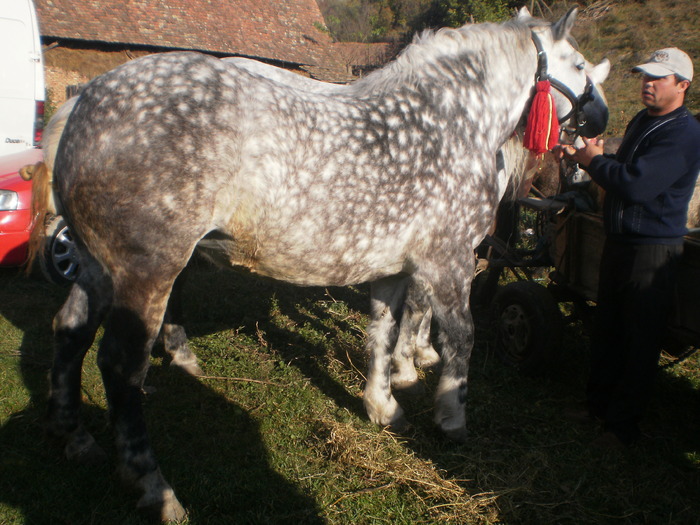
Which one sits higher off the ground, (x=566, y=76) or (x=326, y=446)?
(x=566, y=76)

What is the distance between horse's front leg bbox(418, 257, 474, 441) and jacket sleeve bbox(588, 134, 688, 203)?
1.01 metres

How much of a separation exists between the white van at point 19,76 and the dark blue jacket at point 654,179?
7.74 meters

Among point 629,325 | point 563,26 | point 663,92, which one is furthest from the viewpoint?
point 563,26

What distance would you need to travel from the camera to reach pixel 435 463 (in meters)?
3.57

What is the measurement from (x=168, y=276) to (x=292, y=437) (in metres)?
1.59

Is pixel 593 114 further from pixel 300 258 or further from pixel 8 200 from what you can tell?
pixel 8 200

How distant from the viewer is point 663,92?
3.32 meters

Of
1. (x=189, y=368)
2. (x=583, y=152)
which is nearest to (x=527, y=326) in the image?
(x=583, y=152)

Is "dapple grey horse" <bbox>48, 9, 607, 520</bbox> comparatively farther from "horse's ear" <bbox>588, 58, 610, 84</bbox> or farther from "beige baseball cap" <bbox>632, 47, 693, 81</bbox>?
"beige baseball cap" <bbox>632, 47, 693, 81</bbox>

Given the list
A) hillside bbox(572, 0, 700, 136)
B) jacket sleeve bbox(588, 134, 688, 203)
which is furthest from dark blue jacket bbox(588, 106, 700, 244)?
hillside bbox(572, 0, 700, 136)

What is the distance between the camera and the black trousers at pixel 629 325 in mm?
3398

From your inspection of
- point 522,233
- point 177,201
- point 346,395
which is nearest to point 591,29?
point 522,233

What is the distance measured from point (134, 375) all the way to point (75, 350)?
682 mm

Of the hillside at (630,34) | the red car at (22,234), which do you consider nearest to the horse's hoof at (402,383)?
the red car at (22,234)
